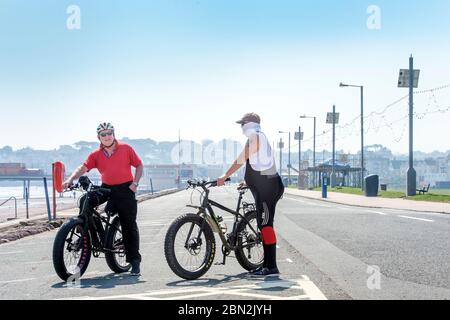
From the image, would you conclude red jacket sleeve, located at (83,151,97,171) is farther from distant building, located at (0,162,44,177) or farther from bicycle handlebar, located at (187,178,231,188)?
distant building, located at (0,162,44,177)

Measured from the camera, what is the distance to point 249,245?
6902mm

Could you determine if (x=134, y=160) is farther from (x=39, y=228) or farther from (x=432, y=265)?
(x=39, y=228)

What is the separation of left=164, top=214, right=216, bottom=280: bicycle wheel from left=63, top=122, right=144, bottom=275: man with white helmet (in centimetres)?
80

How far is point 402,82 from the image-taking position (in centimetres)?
2902

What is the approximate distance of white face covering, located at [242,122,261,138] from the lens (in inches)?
260

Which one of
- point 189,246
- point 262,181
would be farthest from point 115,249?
point 262,181

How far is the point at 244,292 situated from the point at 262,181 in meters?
1.60

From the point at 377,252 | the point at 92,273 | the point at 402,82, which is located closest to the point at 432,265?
the point at 377,252

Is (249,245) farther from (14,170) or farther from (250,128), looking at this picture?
(14,170)

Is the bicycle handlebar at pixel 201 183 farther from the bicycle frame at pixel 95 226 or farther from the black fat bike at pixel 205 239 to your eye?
the bicycle frame at pixel 95 226

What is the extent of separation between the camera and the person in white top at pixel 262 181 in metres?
6.52

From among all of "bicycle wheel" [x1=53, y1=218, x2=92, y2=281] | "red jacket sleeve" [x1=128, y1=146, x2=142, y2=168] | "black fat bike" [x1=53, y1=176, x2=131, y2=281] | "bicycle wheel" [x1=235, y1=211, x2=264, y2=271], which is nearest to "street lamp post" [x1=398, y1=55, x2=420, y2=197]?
"bicycle wheel" [x1=235, y1=211, x2=264, y2=271]

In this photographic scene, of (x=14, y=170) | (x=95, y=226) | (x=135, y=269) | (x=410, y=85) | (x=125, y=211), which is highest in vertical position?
(x=410, y=85)

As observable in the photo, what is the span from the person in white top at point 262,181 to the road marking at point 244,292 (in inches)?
25.3
